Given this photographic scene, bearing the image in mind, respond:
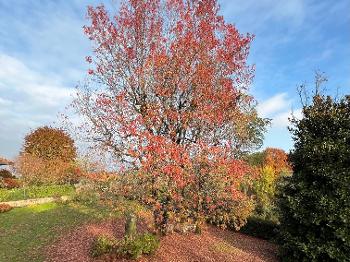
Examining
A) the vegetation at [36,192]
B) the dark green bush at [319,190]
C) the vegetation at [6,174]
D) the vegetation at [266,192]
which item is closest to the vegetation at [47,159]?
the vegetation at [36,192]

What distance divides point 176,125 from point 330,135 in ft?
20.2

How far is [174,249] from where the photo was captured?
46.6 feet

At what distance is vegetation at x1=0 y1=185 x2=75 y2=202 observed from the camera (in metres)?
28.2

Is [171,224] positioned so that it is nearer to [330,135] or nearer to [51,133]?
[330,135]

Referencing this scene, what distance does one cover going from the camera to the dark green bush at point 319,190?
47.5ft

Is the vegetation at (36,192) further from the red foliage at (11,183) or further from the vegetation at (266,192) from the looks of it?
the vegetation at (266,192)

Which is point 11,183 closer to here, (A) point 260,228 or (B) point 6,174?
(B) point 6,174

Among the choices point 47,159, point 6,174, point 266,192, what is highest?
point 47,159

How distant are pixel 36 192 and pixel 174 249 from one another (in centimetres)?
1872

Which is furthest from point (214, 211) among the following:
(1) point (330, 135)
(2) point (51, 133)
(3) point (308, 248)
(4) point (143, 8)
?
(2) point (51, 133)

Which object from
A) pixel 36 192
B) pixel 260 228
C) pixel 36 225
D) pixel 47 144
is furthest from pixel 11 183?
pixel 260 228

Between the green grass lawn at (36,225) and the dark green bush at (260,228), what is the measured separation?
7755 millimetres

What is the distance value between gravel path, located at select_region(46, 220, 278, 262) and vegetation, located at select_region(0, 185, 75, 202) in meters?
11.6

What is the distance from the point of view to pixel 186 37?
13.5 m
